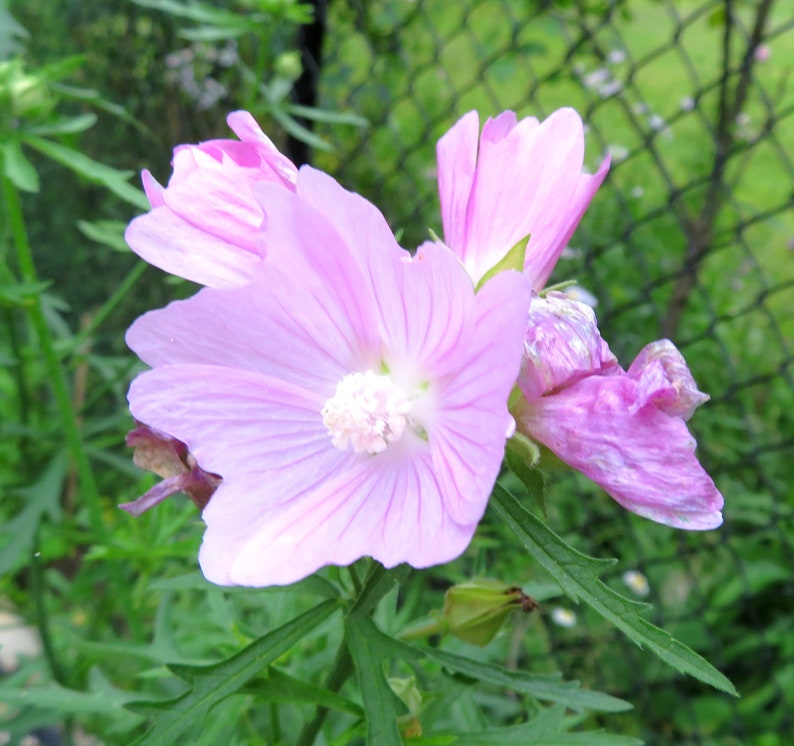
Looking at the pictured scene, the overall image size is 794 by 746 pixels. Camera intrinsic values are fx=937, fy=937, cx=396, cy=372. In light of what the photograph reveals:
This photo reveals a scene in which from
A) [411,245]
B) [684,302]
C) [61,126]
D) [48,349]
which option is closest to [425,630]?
[48,349]

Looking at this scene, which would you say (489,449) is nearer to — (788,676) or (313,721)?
(313,721)

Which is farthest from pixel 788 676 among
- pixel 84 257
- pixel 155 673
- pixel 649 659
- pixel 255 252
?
pixel 84 257

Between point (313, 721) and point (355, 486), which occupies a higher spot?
point (355, 486)

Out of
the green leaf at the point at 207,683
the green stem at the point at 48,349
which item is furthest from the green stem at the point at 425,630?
the green stem at the point at 48,349

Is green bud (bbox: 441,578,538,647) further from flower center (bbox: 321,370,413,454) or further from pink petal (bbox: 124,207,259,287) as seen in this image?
pink petal (bbox: 124,207,259,287)

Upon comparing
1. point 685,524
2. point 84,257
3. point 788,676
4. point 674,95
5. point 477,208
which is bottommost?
point 788,676

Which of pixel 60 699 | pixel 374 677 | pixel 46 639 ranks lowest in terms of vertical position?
pixel 46 639

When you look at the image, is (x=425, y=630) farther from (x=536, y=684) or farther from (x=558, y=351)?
(x=558, y=351)

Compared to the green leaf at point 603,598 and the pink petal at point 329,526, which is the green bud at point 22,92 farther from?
the green leaf at point 603,598
